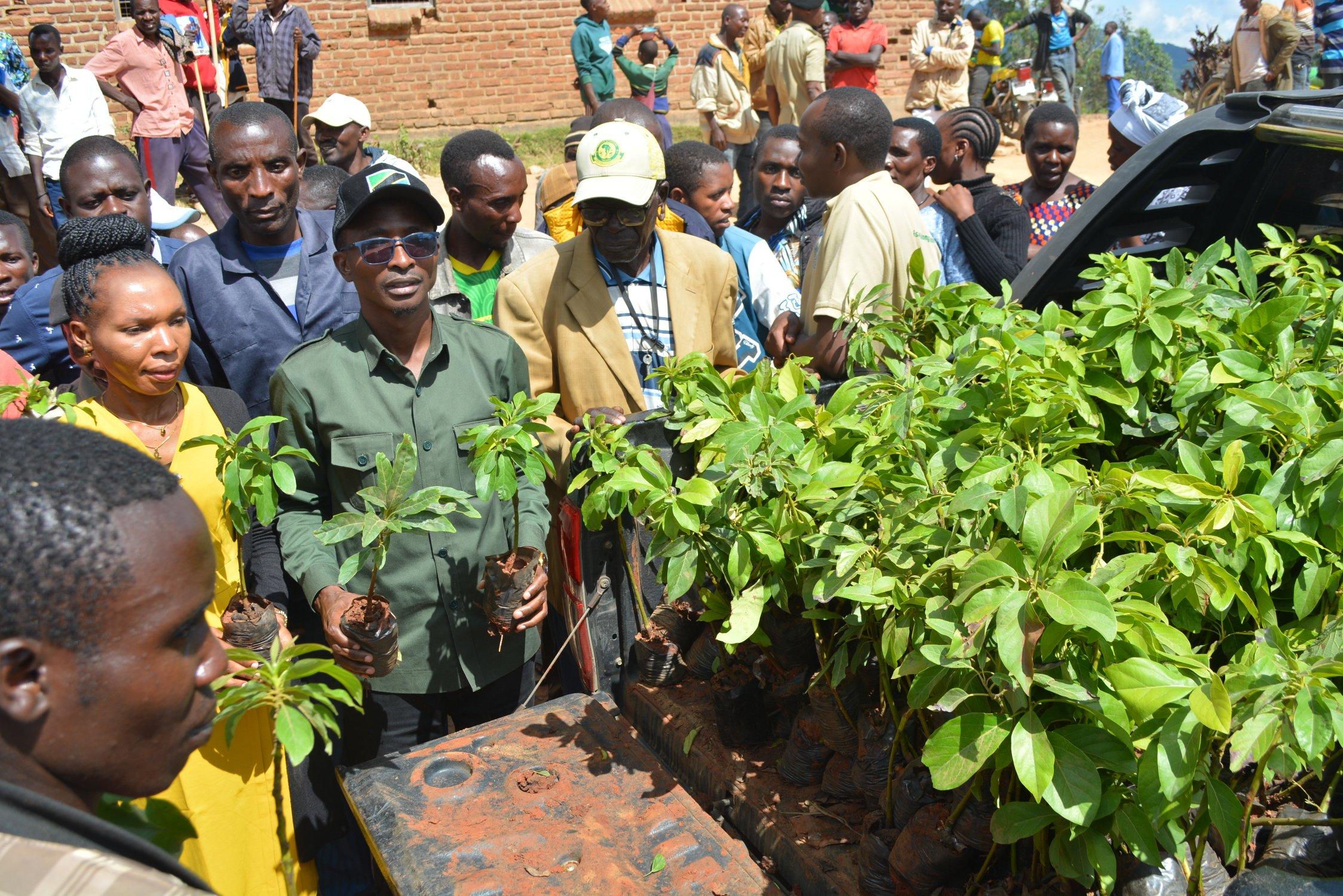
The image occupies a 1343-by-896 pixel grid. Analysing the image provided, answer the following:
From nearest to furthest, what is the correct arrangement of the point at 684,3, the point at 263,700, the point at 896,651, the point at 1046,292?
the point at 263,700 → the point at 896,651 → the point at 1046,292 → the point at 684,3

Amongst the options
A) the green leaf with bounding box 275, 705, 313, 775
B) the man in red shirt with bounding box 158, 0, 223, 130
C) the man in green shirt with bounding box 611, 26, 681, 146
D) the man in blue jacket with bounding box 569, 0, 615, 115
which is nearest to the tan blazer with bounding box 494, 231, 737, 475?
the green leaf with bounding box 275, 705, 313, 775

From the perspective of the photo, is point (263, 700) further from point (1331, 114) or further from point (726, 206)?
point (726, 206)

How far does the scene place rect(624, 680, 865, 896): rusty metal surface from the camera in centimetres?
202

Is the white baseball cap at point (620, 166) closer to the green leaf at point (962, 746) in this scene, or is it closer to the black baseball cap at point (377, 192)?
the black baseball cap at point (377, 192)

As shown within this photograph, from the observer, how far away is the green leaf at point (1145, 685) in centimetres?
140

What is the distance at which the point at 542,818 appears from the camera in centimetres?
217

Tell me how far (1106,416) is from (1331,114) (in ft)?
3.98

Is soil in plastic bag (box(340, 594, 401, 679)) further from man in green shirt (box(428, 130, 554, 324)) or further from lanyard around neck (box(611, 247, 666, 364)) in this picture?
man in green shirt (box(428, 130, 554, 324))

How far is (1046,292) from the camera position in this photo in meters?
3.54

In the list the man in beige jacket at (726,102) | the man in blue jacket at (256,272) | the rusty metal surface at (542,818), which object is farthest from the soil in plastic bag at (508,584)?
the man in beige jacket at (726,102)

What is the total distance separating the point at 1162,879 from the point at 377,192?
90.7 inches

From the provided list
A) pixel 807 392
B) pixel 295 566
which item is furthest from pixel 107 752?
pixel 807 392

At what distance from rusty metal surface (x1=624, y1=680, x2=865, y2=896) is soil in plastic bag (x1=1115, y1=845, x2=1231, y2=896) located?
0.48 metres

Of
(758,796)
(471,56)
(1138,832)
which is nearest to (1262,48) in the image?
(471,56)
